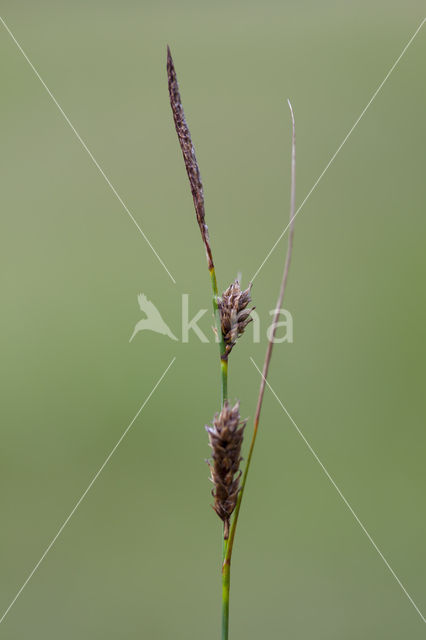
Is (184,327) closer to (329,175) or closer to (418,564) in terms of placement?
(329,175)

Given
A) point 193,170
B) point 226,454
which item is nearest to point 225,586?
point 226,454

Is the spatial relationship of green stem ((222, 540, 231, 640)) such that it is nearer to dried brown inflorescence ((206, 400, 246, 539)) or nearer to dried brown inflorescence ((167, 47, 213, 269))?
dried brown inflorescence ((206, 400, 246, 539))

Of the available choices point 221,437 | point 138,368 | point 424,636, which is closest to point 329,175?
point 138,368

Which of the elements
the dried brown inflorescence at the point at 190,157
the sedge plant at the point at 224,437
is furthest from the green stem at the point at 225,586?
the dried brown inflorescence at the point at 190,157

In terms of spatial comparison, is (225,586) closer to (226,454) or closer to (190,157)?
(226,454)

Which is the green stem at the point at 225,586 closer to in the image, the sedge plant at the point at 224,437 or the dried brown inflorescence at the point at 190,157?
the sedge plant at the point at 224,437

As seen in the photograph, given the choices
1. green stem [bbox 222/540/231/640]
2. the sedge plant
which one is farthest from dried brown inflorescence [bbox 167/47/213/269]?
green stem [bbox 222/540/231/640]
